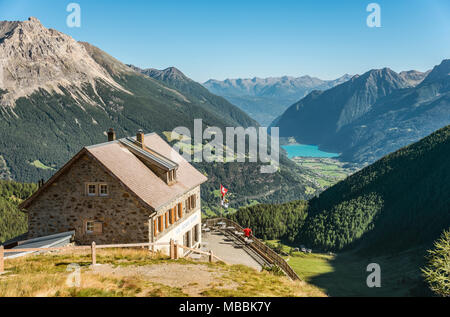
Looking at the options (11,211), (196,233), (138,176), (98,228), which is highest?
(138,176)

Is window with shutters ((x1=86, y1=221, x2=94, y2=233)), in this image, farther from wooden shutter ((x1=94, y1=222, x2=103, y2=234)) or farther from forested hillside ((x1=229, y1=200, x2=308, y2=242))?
forested hillside ((x1=229, y1=200, x2=308, y2=242))

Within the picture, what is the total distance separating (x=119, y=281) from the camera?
60.5ft

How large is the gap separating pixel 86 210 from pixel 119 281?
14.1 m

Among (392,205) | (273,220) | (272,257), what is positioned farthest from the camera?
(392,205)

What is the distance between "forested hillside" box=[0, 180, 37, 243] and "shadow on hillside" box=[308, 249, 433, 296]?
295 feet

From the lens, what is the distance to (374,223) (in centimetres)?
11244

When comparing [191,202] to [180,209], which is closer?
[180,209]

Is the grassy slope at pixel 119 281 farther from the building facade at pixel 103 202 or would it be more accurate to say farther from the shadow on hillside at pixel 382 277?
the shadow on hillside at pixel 382 277

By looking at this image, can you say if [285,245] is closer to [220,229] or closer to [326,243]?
[326,243]

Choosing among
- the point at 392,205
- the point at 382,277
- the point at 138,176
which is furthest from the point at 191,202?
the point at 392,205

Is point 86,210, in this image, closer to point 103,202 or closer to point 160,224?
point 103,202
